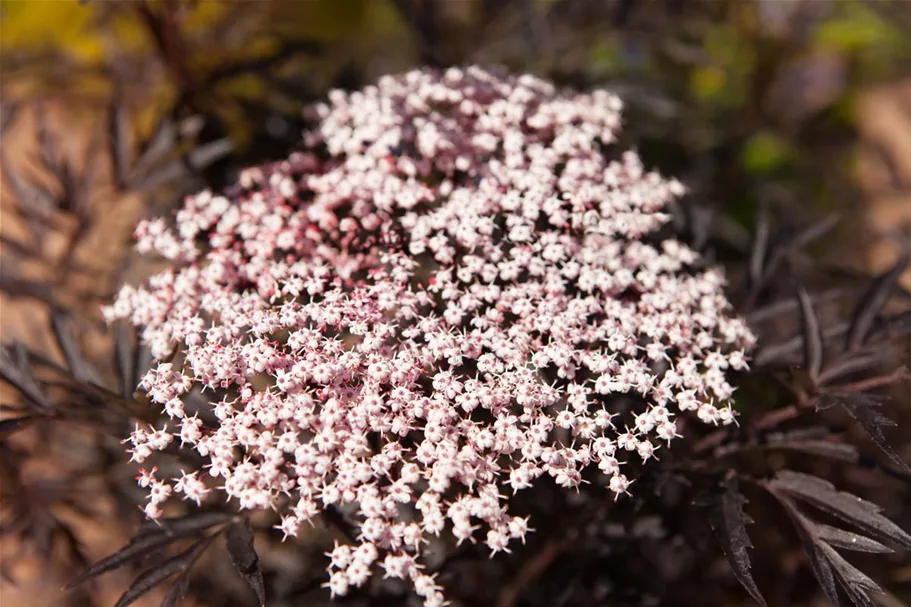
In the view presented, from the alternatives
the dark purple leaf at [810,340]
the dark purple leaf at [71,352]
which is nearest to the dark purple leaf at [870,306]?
the dark purple leaf at [810,340]

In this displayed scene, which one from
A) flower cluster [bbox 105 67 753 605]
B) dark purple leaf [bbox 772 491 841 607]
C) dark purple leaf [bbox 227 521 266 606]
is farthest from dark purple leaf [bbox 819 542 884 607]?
dark purple leaf [bbox 227 521 266 606]

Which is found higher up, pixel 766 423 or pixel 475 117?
pixel 475 117

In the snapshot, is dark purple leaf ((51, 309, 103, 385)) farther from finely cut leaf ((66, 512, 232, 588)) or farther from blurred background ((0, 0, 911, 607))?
finely cut leaf ((66, 512, 232, 588))

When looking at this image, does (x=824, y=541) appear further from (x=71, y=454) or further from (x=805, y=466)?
(x=71, y=454)

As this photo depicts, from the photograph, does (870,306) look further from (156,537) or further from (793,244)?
(156,537)

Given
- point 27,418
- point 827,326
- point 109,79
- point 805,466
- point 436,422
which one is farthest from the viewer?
point 109,79

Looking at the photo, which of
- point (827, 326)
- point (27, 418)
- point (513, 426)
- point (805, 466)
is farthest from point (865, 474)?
point (27, 418)
